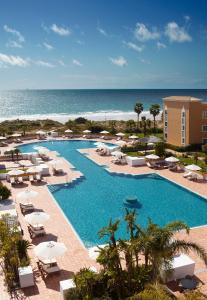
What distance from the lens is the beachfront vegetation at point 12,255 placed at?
13.6m

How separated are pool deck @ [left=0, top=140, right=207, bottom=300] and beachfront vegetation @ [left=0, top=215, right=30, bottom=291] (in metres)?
0.49

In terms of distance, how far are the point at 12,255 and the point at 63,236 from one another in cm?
447

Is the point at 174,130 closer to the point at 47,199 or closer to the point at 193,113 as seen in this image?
the point at 193,113

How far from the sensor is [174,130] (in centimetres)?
4150

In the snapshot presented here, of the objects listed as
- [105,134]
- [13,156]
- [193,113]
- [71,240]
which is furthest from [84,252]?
[105,134]

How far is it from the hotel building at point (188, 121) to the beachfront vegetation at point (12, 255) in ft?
93.9

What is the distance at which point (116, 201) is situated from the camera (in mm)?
24312

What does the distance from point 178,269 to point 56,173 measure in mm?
18927

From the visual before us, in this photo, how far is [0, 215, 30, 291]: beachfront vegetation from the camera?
536 inches

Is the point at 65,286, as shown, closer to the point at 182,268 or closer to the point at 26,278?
the point at 26,278

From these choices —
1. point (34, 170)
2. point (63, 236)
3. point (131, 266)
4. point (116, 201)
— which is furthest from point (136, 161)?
point (131, 266)

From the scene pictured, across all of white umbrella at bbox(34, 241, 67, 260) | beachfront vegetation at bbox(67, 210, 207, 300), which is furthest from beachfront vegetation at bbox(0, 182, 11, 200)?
beachfront vegetation at bbox(67, 210, 207, 300)

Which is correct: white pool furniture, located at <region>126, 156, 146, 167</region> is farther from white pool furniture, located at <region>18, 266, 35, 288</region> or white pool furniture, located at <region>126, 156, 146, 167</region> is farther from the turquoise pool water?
white pool furniture, located at <region>18, 266, 35, 288</region>

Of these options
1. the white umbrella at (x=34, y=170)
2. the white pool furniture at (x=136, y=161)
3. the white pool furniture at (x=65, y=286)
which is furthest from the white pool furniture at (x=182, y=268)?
the white pool furniture at (x=136, y=161)
